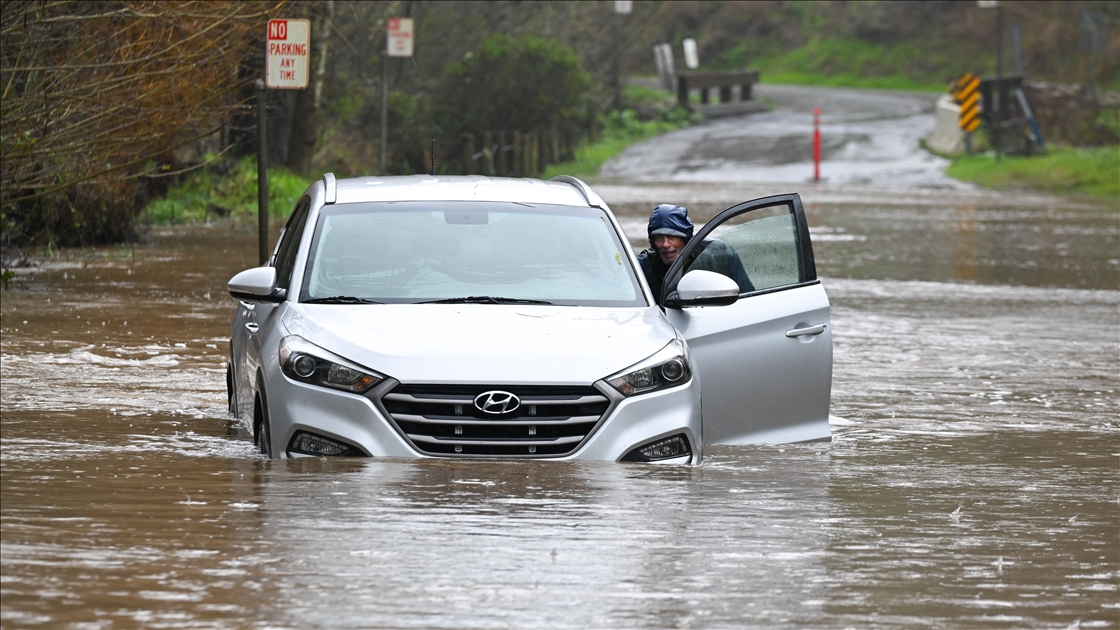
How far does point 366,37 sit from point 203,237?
1338cm

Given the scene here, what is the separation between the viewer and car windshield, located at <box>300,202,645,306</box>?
24.2 feet

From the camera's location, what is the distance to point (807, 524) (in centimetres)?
608

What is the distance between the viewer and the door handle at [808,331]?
25.6 ft

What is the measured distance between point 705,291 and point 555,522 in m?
1.94

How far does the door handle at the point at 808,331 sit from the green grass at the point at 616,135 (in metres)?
27.6

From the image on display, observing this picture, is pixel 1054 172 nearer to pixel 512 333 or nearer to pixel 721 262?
pixel 721 262

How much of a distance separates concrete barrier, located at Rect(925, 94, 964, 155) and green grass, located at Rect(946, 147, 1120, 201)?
225cm

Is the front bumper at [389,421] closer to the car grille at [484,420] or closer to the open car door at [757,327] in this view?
the car grille at [484,420]

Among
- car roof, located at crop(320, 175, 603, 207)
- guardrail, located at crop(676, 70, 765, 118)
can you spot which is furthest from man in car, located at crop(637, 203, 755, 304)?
guardrail, located at crop(676, 70, 765, 118)

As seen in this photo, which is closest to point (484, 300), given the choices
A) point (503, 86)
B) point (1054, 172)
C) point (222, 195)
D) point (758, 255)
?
point (758, 255)

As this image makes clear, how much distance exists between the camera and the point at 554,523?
5.78m

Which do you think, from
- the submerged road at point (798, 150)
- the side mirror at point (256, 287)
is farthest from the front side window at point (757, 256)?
the submerged road at point (798, 150)

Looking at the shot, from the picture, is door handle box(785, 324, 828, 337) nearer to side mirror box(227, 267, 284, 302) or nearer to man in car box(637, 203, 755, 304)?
man in car box(637, 203, 755, 304)

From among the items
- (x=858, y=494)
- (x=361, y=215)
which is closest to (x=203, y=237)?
(x=361, y=215)
